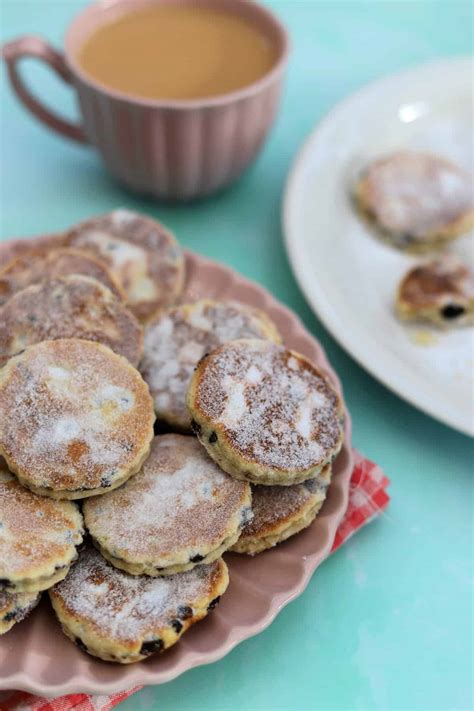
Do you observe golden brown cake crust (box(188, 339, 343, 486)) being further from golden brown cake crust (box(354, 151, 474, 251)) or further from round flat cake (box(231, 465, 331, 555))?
golden brown cake crust (box(354, 151, 474, 251))

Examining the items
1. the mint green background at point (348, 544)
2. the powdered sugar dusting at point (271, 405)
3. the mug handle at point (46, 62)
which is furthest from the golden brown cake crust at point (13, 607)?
the mug handle at point (46, 62)

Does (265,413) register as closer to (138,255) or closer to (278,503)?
(278,503)

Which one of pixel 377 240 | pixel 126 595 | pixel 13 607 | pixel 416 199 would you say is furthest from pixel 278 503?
pixel 416 199

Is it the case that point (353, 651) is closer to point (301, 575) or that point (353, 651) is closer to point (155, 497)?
point (301, 575)

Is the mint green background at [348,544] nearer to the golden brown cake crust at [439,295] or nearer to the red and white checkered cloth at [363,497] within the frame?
the red and white checkered cloth at [363,497]

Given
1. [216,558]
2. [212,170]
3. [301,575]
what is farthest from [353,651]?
[212,170]

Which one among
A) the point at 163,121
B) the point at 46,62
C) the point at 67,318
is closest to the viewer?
the point at 67,318

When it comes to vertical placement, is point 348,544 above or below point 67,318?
below
